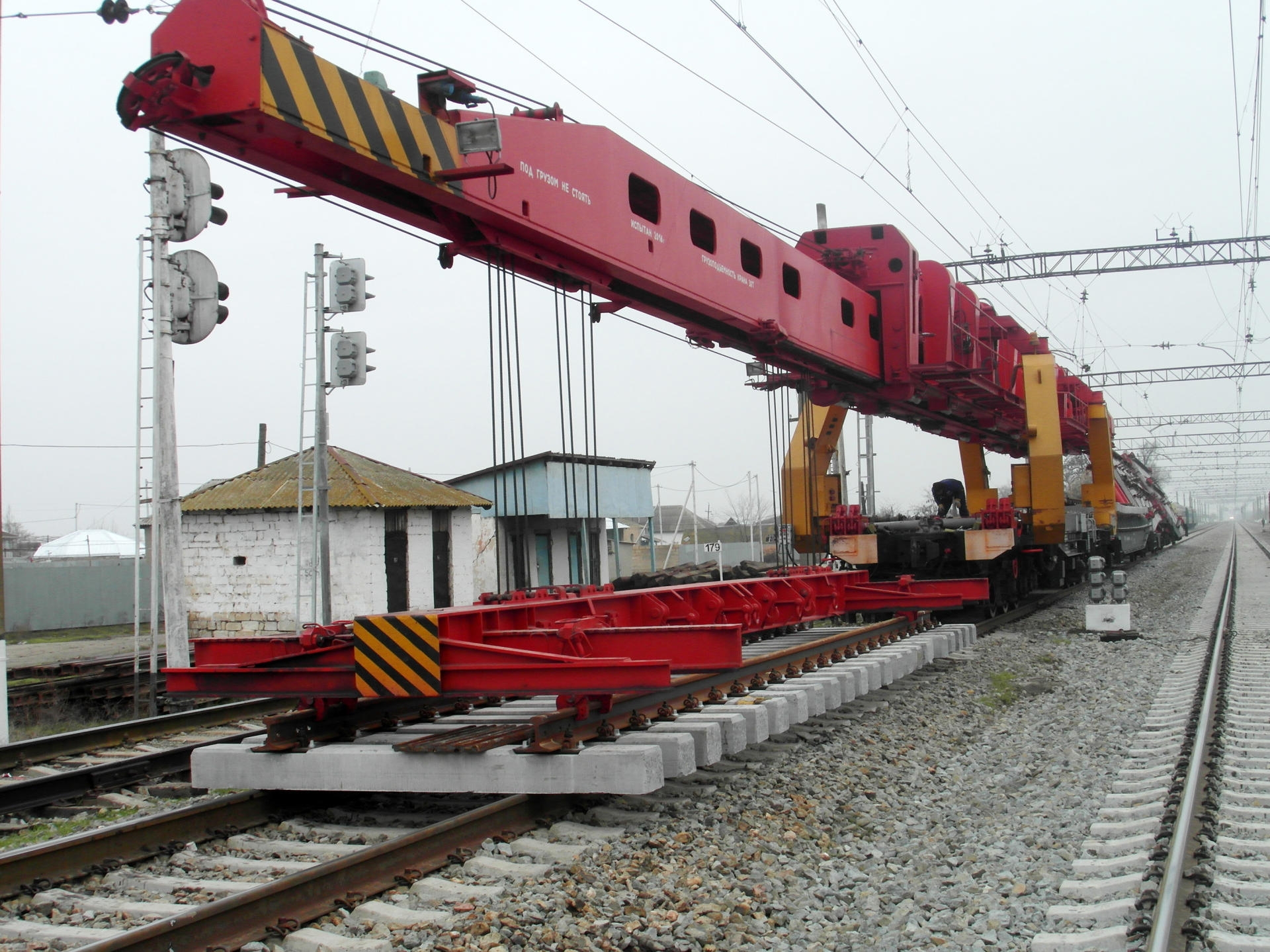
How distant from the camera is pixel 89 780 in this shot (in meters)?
6.39

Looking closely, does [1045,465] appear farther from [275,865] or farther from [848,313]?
[275,865]

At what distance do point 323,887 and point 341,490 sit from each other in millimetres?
14889

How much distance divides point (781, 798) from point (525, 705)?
204 cm

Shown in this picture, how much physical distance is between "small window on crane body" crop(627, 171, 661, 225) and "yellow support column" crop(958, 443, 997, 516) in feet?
36.6

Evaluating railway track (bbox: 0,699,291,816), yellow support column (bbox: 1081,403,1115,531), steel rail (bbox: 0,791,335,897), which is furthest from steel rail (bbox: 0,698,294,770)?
yellow support column (bbox: 1081,403,1115,531)

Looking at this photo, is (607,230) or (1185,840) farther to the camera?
(607,230)

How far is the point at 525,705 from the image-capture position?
6.87 meters

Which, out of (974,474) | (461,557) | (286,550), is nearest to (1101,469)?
(974,474)

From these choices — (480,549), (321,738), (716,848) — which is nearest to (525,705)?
(321,738)

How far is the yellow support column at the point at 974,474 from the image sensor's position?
17.0 metres

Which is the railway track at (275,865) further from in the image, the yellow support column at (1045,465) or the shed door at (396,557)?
the shed door at (396,557)

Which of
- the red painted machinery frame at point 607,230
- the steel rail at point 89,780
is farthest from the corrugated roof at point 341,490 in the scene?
the steel rail at point 89,780

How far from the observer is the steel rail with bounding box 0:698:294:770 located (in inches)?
289

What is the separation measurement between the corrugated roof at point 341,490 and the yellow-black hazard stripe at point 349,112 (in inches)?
506
